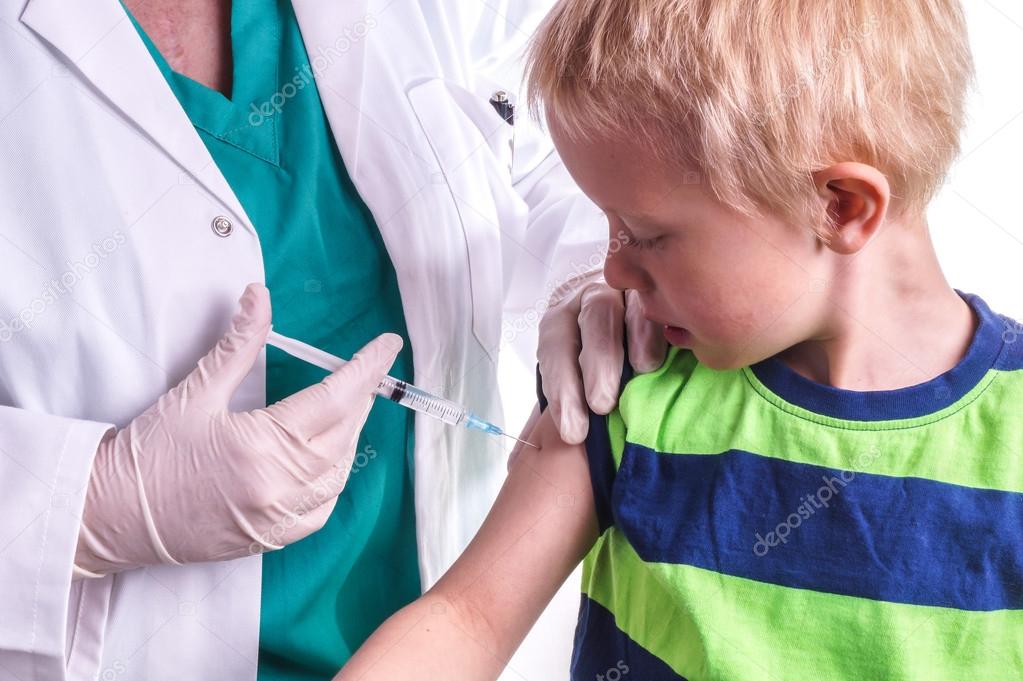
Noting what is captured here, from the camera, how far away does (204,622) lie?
1117mm

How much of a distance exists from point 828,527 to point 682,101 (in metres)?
0.46

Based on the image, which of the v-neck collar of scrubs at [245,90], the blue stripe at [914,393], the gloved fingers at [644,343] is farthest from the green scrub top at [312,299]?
the blue stripe at [914,393]

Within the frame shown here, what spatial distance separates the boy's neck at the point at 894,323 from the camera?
3.40 feet

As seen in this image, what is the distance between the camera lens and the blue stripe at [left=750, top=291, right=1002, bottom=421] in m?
1.01

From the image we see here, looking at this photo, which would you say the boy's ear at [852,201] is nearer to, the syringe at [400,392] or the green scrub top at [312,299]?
the syringe at [400,392]

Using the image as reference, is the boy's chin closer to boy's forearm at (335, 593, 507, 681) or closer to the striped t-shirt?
the striped t-shirt

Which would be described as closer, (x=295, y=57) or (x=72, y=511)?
(x=72, y=511)

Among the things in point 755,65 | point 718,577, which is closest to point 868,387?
point 718,577

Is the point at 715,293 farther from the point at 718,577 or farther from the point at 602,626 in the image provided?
the point at 602,626

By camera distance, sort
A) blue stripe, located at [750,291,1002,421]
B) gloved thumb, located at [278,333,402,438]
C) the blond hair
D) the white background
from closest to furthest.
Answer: the blond hair
blue stripe, located at [750,291,1002,421]
gloved thumb, located at [278,333,402,438]
the white background

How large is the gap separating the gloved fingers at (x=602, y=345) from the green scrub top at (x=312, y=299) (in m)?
0.27

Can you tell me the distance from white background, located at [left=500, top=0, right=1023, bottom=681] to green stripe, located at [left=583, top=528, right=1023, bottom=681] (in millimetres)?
746

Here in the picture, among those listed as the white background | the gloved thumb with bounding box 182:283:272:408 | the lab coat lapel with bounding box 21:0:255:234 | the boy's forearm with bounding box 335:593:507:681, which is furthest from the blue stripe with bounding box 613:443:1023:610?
the white background

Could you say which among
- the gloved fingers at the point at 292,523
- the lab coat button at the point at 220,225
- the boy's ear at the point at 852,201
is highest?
the lab coat button at the point at 220,225
